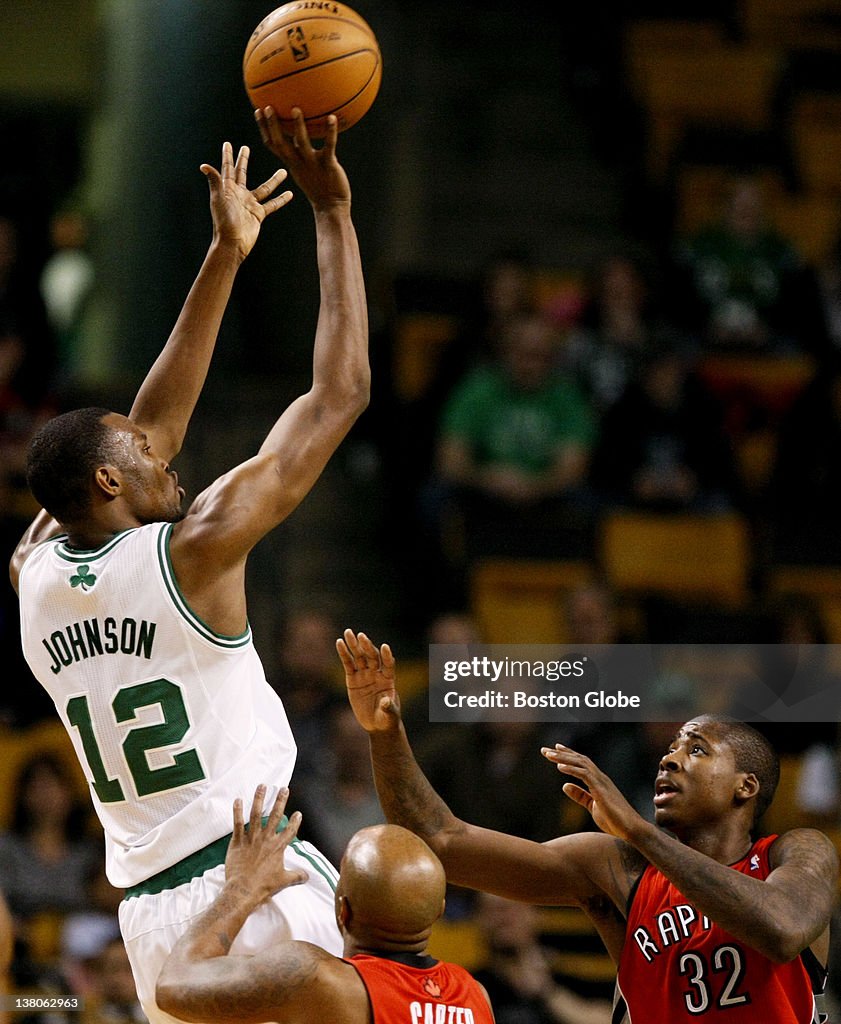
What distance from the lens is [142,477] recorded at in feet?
12.2

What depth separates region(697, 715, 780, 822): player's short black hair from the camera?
402 cm

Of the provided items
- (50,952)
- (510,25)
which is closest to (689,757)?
(50,952)

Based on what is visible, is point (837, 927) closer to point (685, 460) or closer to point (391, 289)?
point (685, 460)

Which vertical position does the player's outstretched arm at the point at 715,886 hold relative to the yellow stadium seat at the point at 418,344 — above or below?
above

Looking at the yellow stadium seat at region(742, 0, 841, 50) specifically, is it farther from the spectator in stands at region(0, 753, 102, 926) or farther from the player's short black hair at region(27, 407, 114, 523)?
the player's short black hair at region(27, 407, 114, 523)

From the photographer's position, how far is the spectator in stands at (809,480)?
29.2 ft

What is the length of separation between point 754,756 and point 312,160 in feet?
5.90

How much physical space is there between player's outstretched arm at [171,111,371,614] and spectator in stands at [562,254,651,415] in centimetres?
522

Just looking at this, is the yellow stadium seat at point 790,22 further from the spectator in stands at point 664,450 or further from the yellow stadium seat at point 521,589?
the yellow stadium seat at point 521,589

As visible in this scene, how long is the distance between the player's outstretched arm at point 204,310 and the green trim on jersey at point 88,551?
0.43 meters

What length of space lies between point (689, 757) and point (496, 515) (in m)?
4.44

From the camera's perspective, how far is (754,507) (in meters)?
9.16

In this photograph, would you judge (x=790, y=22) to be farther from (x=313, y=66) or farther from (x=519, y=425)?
(x=313, y=66)

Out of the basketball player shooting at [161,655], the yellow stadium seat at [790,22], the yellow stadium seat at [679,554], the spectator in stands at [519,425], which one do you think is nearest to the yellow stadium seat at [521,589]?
the yellow stadium seat at [679,554]
